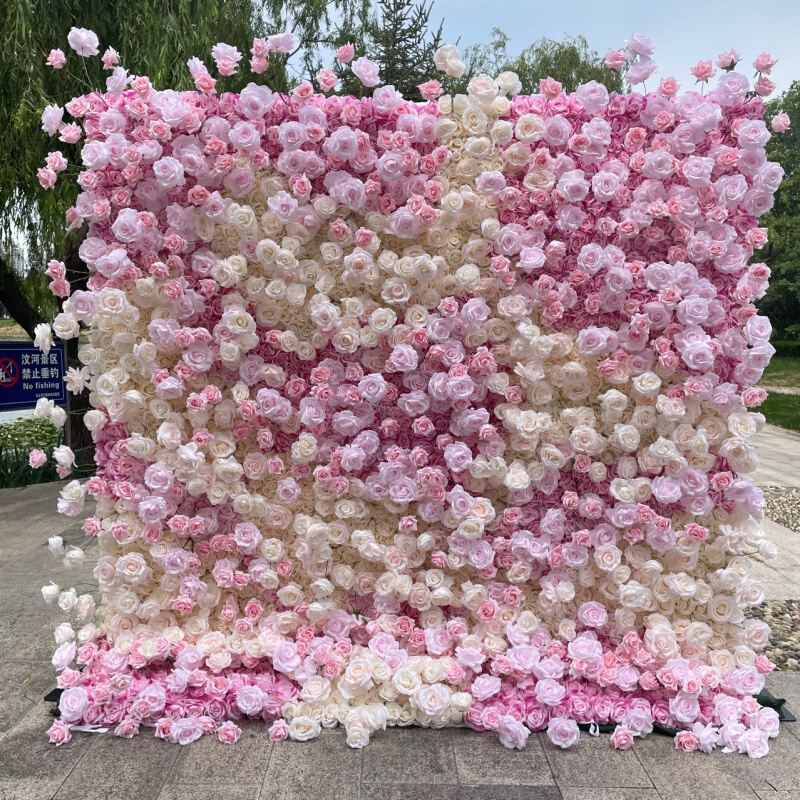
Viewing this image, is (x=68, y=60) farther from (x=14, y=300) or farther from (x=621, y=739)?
(x=621, y=739)

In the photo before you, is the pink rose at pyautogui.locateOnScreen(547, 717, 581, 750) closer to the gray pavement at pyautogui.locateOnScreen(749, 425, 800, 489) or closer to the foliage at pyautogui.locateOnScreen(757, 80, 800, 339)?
the gray pavement at pyautogui.locateOnScreen(749, 425, 800, 489)

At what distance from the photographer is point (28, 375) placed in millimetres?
6832

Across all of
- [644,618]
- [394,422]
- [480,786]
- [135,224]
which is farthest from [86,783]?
[644,618]

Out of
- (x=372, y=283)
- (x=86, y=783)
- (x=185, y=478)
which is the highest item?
(x=372, y=283)

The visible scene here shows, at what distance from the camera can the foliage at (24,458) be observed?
693 cm

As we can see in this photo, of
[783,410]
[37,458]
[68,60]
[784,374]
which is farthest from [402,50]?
[784,374]

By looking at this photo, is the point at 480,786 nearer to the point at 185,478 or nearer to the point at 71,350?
the point at 185,478

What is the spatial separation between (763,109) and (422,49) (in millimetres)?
5754

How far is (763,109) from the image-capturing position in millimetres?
2805

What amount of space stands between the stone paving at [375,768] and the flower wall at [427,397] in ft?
0.35

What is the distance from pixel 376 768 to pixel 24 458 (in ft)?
20.9

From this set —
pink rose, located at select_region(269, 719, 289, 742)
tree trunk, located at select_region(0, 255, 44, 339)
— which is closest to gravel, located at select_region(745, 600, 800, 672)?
pink rose, located at select_region(269, 719, 289, 742)

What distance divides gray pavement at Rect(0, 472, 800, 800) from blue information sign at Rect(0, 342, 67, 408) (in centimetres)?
462

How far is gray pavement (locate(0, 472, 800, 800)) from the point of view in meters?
2.32
